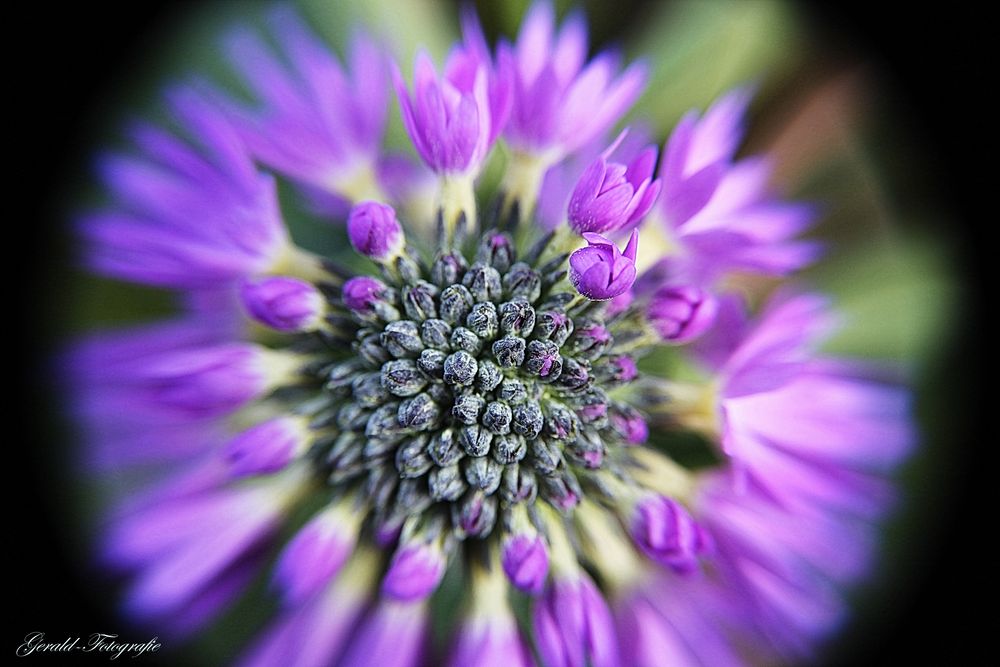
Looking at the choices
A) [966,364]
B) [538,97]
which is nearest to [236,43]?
[538,97]

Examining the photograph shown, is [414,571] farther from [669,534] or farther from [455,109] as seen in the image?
[455,109]

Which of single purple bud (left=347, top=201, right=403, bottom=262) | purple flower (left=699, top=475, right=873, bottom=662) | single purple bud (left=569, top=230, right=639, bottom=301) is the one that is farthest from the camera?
purple flower (left=699, top=475, right=873, bottom=662)

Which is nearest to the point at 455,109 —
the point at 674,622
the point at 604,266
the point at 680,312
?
the point at 604,266

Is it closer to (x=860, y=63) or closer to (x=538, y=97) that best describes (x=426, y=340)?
(x=538, y=97)

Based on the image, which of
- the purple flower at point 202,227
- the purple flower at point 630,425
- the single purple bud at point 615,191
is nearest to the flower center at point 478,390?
the purple flower at point 630,425

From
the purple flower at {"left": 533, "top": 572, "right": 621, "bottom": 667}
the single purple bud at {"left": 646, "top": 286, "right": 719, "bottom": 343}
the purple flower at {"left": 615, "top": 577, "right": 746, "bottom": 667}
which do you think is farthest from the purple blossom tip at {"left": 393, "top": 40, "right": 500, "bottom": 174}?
the purple flower at {"left": 615, "top": 577, "right": 746, "bottom": 667}

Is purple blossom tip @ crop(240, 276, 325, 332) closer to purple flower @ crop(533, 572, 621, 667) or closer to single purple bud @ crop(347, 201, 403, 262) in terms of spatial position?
A: single purple bud @ crop(347, 201, 403, 262)
